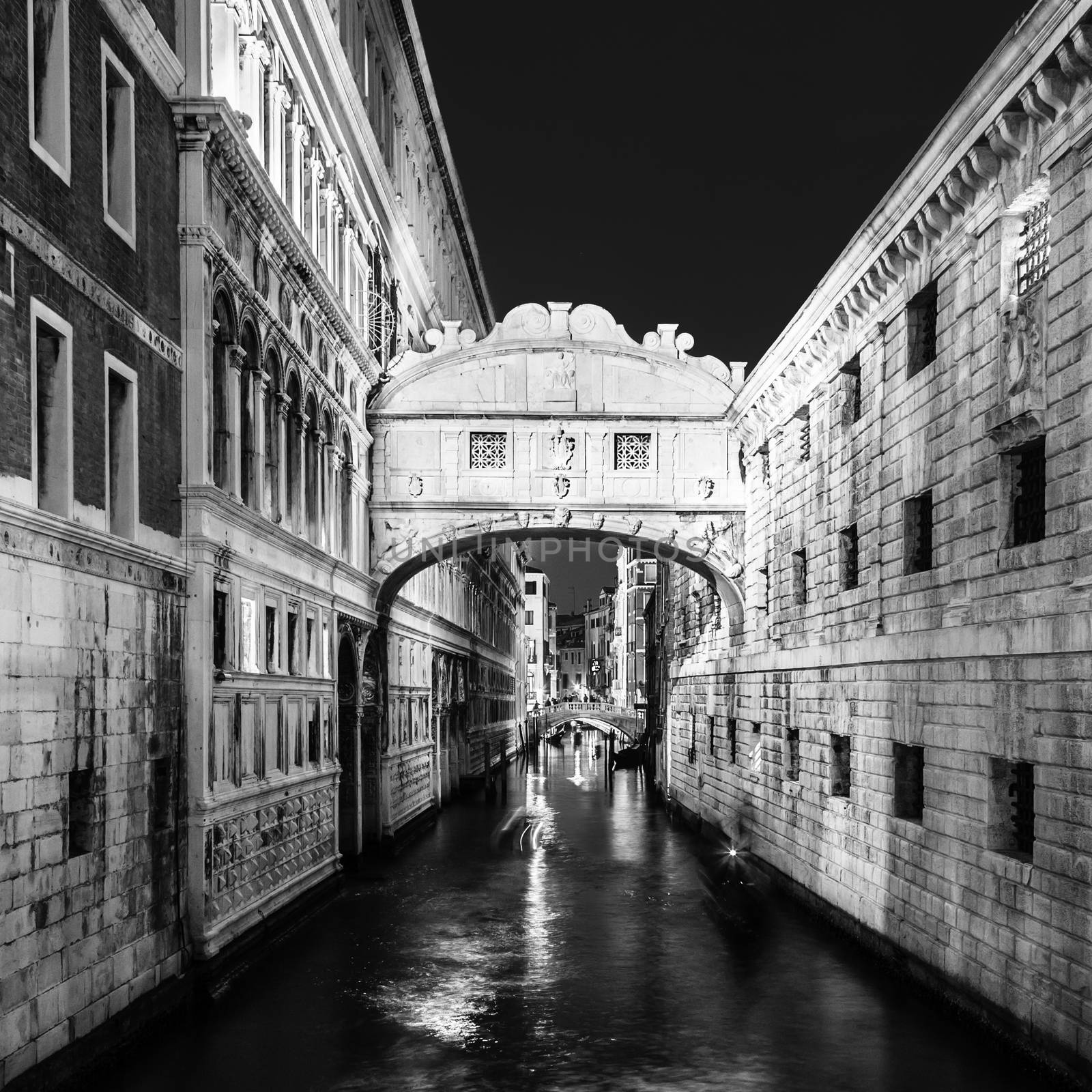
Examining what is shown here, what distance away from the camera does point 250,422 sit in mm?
18453

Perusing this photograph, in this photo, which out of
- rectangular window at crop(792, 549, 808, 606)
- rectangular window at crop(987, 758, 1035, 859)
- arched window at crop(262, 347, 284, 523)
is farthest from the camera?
rectangular window at crop(792, 549, 808, 606)

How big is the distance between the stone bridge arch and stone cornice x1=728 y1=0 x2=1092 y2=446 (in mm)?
4772

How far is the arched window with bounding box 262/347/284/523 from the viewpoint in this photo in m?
19.4

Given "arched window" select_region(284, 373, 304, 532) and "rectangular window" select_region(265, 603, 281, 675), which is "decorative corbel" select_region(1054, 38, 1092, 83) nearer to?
"rectangular window" select_region(265, 603, 281, 675)

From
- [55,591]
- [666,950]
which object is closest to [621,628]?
[666,950]

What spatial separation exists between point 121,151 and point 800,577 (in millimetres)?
13816

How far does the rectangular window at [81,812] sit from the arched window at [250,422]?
6.45 m

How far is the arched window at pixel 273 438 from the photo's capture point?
19406 mm

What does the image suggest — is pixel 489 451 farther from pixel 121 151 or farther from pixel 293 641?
pixel 121 151

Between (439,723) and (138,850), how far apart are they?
89.4ft

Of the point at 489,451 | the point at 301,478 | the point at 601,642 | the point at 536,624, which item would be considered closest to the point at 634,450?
the point at 489,451

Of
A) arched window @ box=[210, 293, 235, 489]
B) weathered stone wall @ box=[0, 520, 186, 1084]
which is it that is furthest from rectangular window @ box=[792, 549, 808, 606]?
weathered stone wall @ box=[0, 520, 186, 1084]

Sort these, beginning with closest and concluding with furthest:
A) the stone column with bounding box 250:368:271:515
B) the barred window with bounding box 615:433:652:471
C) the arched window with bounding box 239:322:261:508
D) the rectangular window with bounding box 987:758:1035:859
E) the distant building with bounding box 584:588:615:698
Result: the rectangular window with bounding box 987:758:1035:859, the arched window with bounding box 239:322:261:508, the stone column with bounding box 250:368:271:515, the barred window with bounding box 615:433:652:471, the distant building with bounding box 584:588:615:698

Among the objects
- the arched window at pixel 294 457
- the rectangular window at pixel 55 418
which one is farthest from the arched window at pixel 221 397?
the rectangular window at pixel 55 418
